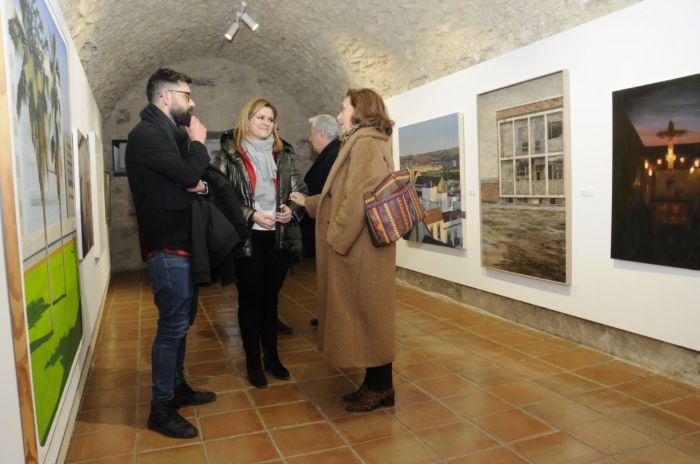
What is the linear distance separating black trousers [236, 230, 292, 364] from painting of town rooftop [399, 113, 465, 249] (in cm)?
279

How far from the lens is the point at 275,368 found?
383 cm

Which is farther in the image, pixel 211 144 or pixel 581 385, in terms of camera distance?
pixel 211 144

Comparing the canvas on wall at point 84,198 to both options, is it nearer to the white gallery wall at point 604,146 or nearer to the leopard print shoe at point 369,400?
the leopard print shoe at point 369,400

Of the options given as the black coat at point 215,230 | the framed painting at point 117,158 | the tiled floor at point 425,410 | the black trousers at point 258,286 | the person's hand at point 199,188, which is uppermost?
the framed painting at point 117,158

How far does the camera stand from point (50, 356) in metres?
2.33

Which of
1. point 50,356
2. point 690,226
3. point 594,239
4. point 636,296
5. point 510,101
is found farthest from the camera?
point 510,101

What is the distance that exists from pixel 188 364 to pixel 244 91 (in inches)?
285

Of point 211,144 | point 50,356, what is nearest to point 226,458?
point 50,356

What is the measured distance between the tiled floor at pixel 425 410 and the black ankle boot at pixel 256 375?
0.06m

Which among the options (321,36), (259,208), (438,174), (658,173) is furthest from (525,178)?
(321,36)

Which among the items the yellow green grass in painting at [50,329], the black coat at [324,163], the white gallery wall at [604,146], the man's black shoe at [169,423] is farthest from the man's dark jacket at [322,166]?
the man's black shoe at [169,423]

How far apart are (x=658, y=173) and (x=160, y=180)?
10.2 ft

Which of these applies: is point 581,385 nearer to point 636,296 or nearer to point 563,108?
point 636,296

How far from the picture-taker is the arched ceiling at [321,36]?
191 inches
